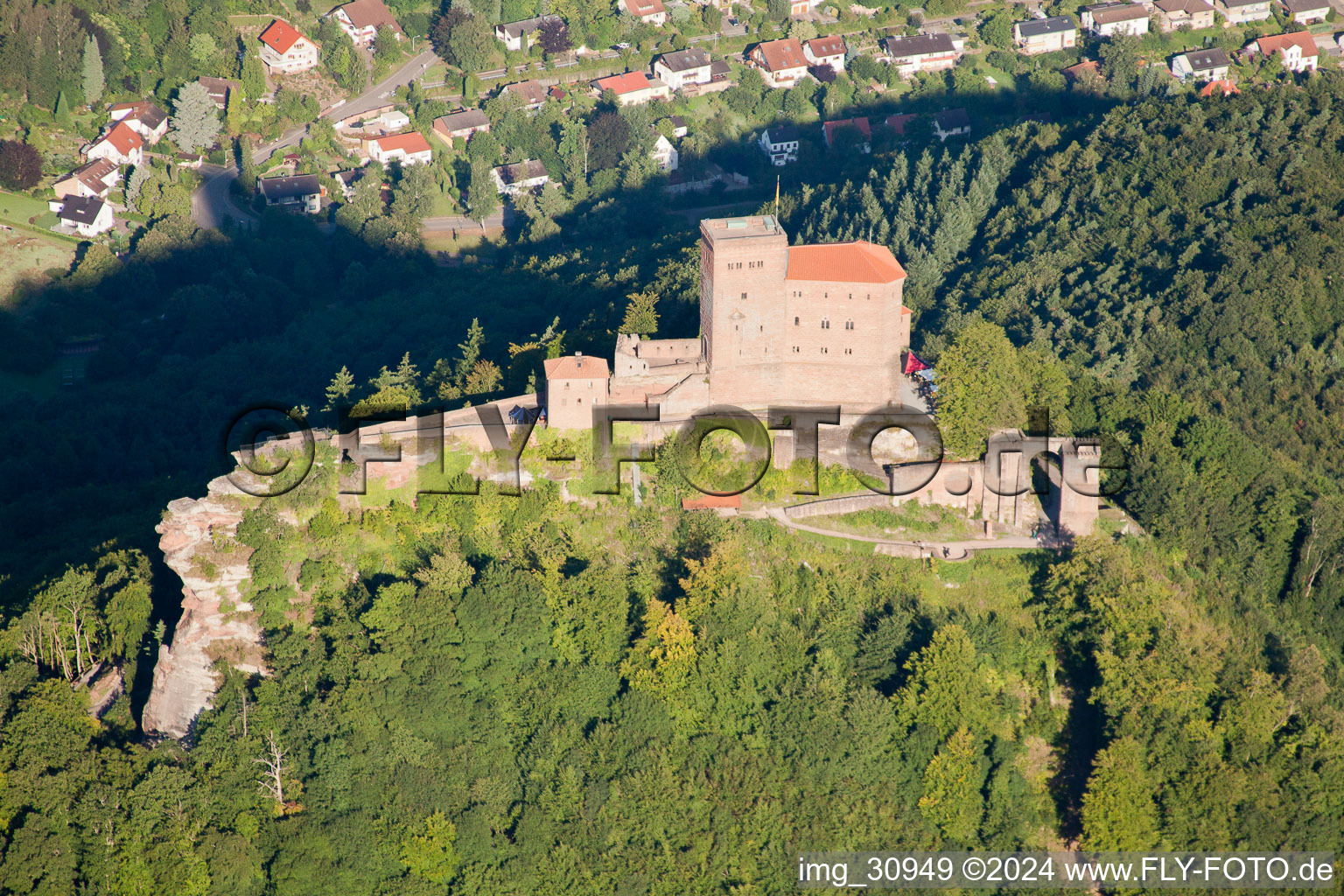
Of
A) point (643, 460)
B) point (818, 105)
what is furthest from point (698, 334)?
point (818, 105)

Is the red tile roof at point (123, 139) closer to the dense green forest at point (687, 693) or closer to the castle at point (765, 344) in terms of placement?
the dense green forest at point (687, 693)

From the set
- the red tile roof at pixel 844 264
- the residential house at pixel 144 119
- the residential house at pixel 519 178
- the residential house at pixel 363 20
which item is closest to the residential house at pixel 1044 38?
the residential house at pixel 519 178

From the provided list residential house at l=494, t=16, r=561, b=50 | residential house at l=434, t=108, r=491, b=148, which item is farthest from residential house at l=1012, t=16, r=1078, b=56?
residential house at l=434, t=108, r=491, b=148

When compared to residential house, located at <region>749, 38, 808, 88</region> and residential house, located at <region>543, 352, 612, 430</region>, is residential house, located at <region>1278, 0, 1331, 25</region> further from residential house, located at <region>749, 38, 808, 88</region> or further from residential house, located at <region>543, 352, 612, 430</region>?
residential house, located at <region>543, 352, 612, 430</region>

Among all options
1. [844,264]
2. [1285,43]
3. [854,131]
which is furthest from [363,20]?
[844,264]

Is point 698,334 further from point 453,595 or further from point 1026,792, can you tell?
point 1026,792
